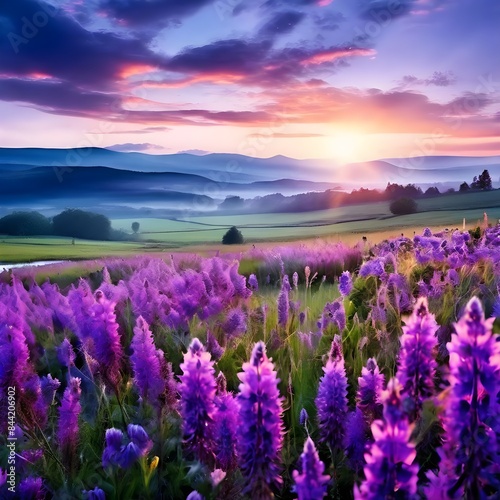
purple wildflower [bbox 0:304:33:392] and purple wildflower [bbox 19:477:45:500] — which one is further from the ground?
purple wildflower [bbox 0:304:33:392]

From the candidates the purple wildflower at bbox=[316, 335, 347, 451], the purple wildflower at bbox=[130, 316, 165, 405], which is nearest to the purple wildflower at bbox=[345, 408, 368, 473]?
the purple wildflower at bbox=[316, 335, 347, 451]

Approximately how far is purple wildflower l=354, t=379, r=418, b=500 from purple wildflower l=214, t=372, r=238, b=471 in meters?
0.78

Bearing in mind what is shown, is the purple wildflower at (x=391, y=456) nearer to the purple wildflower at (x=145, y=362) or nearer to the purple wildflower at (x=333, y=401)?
the purple wildflower at (x=333, y=401)

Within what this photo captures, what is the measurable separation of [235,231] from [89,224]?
3.48m

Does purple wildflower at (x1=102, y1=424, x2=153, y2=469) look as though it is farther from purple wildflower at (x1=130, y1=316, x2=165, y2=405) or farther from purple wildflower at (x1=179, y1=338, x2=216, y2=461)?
purple wildflower at (x1=179, y1=338, x2=216, y2=461)

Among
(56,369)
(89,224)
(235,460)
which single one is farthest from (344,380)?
(89,224)

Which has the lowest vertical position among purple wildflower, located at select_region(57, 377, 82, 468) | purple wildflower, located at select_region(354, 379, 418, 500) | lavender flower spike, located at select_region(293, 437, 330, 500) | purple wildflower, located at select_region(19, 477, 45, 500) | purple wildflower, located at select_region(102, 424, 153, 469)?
purple wildflower, located at select_region(19, 477, 45, 500)

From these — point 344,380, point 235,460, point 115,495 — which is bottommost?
point 115,495

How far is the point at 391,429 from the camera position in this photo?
137 cm

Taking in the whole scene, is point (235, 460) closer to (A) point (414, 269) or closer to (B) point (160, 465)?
(B) point (160, 465)

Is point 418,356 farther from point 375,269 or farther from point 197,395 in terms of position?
point 375,269

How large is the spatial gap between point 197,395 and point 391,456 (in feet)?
2.19

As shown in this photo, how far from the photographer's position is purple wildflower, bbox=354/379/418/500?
4.43 feet

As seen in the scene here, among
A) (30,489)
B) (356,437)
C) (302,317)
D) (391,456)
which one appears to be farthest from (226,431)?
(302,317)
